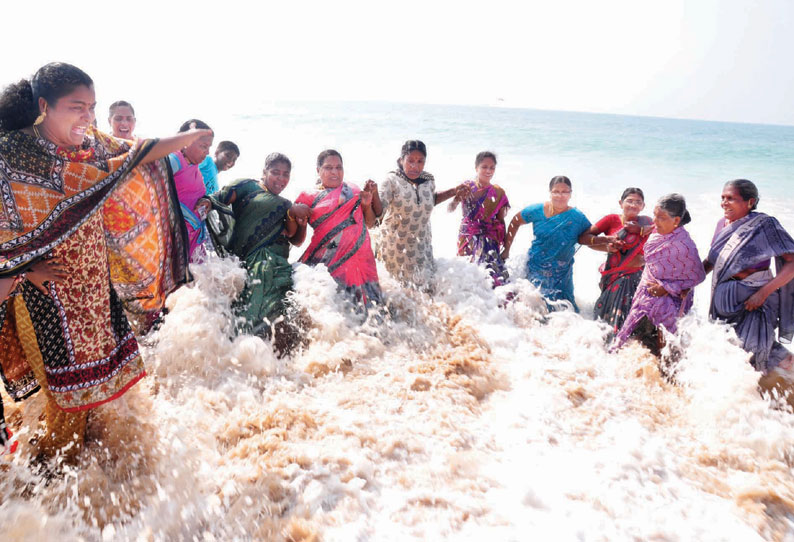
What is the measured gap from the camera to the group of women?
6.22ft

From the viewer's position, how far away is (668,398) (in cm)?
326

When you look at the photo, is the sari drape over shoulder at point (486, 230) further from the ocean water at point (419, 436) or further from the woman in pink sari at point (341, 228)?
the woman in pink sari at point (341, 228)

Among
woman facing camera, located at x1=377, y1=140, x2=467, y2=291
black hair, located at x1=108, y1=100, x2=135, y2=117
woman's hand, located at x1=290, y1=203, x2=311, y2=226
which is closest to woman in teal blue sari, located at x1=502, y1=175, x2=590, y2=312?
woman facing camera, located at x1=377, y1=140, x2=467, y2=291

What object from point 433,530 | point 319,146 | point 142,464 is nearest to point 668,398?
point 433,530

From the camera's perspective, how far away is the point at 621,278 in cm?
425

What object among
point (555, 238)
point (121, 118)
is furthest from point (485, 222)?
point (121, 118)

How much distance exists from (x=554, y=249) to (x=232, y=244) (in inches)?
121

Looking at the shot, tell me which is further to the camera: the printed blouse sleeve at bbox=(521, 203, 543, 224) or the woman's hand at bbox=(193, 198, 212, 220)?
the printed blouse sleeve at bbox=(521, 203, 543, 224)

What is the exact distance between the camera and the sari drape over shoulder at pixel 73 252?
6.04 feet

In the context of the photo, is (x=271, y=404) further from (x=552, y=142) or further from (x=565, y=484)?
(x=552, y=142)

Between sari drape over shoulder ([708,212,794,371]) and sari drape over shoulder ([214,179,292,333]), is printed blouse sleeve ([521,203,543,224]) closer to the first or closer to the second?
sari drape over shoulder ([708,212,794,371])

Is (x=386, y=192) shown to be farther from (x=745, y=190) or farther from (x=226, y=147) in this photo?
(x=745, y=190)

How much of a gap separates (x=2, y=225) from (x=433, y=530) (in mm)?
2178

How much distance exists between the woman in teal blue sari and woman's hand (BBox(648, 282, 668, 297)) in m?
1.11
